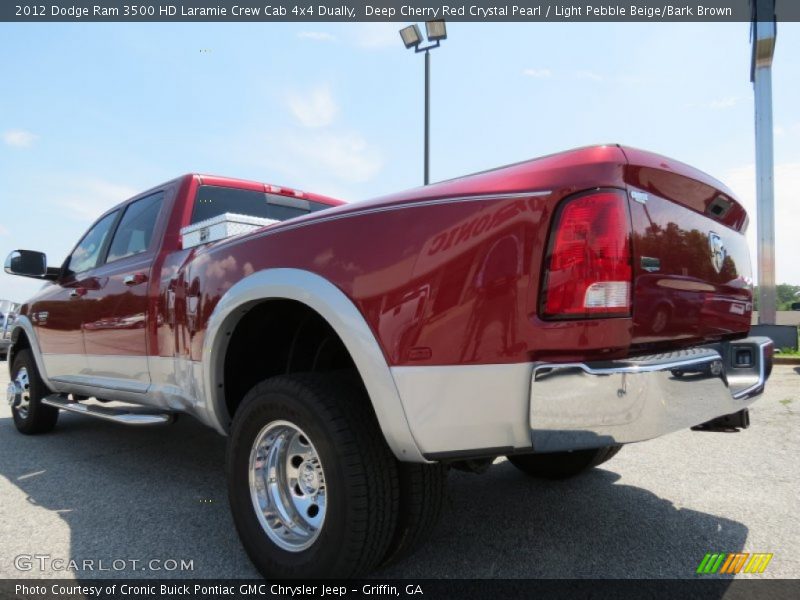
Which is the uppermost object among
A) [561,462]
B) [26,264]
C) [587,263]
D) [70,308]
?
[26,264]

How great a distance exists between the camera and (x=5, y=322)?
13.0 metres

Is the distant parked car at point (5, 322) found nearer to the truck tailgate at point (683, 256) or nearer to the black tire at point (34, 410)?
the black tire at point (34, 410)

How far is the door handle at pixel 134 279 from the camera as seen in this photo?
10.6ft

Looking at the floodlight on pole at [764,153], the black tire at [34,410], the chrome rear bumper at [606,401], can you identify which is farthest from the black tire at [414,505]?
the floodlight on pole at [764,153]

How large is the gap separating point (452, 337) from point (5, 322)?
14853 mm

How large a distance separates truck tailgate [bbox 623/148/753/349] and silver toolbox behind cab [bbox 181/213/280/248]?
1.80m

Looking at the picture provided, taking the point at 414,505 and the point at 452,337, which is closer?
the point at 452,337

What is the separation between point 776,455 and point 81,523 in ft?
14.0

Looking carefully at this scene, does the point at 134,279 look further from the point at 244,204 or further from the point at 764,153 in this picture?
the point at 764,153

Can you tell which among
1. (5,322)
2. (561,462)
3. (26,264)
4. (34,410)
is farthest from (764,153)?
(5,322)

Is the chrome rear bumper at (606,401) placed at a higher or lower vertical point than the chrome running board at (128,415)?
higher

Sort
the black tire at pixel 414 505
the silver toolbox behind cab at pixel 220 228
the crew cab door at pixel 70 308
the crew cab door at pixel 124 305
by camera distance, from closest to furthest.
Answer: the black tire at pixel 414 505 → the silver toolbox behind cab at pixel 220 228 → the crew cab door at pixel 124 305 → the crew cab door at pixel 70 308

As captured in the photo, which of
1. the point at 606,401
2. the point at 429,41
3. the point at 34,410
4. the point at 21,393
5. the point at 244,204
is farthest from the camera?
the point at 429,41

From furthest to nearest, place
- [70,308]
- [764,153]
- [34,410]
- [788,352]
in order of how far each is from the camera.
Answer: [764,153]
[788,352]
[34,410]
[70,308]
